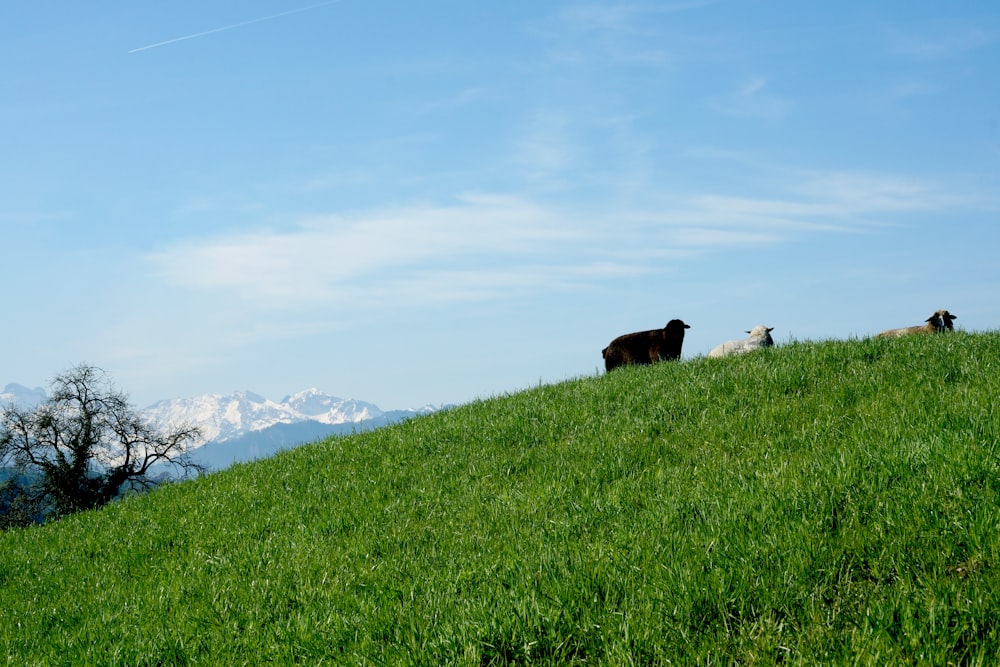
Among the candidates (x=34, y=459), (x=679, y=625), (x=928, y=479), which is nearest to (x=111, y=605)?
(x=679, y=625)

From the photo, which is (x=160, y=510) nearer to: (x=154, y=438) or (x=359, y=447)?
(x=359, y=447)

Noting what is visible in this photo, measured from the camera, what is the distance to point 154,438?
4703 cm

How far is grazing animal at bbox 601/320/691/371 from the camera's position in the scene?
20250mm

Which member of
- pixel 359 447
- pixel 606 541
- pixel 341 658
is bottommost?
pixel 341 658

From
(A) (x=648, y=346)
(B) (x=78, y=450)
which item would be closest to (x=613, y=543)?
(A) (x=648, y=346)

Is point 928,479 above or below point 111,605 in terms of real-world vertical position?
above

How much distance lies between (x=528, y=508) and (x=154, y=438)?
147ft

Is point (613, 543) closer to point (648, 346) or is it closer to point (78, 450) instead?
point (648, 346)

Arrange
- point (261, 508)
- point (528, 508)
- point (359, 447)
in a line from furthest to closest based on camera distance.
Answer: point (359, 447) < point (261, 508) < point (528, 508)

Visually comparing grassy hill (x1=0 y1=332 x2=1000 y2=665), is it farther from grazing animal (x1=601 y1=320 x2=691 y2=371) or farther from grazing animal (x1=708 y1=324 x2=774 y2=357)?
grazing animal (x1=601 y1=320 x2=691 y2=371)

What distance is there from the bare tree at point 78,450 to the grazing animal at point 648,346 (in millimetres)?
30233

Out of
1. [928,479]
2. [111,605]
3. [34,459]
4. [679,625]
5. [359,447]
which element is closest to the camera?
[679,625]

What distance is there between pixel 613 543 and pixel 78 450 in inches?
1787

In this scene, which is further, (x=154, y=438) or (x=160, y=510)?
(x=154, y=438)
